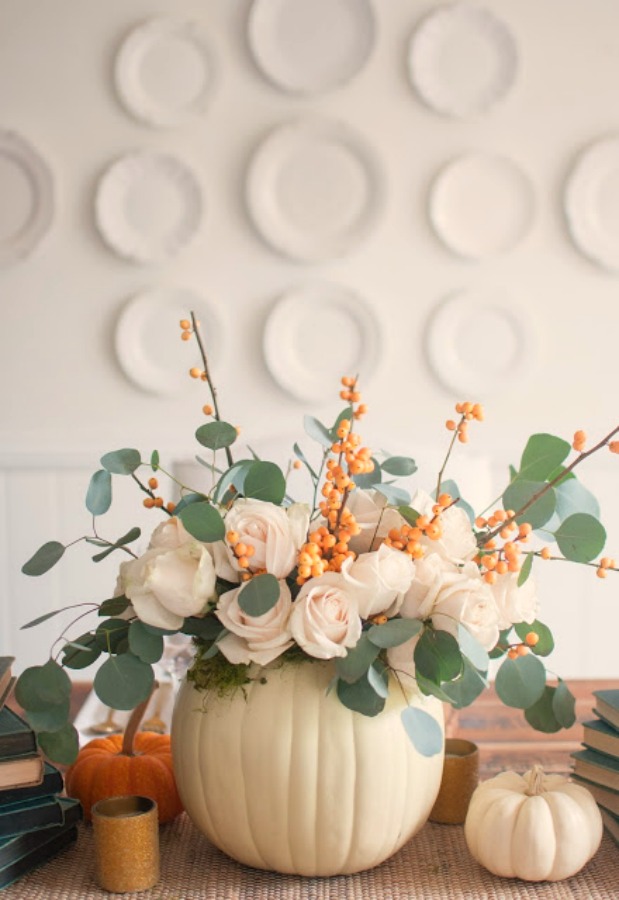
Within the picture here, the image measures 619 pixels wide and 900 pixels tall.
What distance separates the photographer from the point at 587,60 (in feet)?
10.0

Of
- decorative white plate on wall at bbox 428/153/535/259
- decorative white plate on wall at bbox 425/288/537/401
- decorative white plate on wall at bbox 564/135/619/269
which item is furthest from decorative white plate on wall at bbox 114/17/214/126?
decorative white plate on wall at bbox 564/135/619/269

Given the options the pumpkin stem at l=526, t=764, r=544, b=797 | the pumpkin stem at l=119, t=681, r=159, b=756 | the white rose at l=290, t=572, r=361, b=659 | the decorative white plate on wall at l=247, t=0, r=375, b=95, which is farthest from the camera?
the decorative white plate on wall at l=247, t=0, r=375, b=95

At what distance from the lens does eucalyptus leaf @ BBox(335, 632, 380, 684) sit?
809 mm

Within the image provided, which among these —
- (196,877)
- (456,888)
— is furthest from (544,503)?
(196,877)

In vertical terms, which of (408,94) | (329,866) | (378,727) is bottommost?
(329,866)

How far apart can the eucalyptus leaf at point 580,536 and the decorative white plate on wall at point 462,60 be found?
94.6 inches

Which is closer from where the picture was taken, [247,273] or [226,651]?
[226,651]

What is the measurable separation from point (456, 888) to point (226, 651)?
0.29 meters

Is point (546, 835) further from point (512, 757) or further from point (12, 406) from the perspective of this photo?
point (12, 406)

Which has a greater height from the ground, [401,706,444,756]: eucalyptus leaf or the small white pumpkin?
[401,706,444,756]: eucalyptus leaf

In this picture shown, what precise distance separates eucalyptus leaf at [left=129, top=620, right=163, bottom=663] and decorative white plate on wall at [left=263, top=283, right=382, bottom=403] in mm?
2244

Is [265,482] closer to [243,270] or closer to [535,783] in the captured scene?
[535,783]

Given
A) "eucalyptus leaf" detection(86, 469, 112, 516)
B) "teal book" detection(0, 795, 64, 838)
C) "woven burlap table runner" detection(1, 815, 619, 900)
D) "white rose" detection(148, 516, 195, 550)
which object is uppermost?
"eucalyptus leaf" detection(86, 469, 112, 516)

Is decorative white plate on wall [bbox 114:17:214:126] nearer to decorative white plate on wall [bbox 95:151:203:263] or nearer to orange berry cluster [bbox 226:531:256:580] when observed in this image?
decorative white plate on wall [bbox 95:151:203:263]
